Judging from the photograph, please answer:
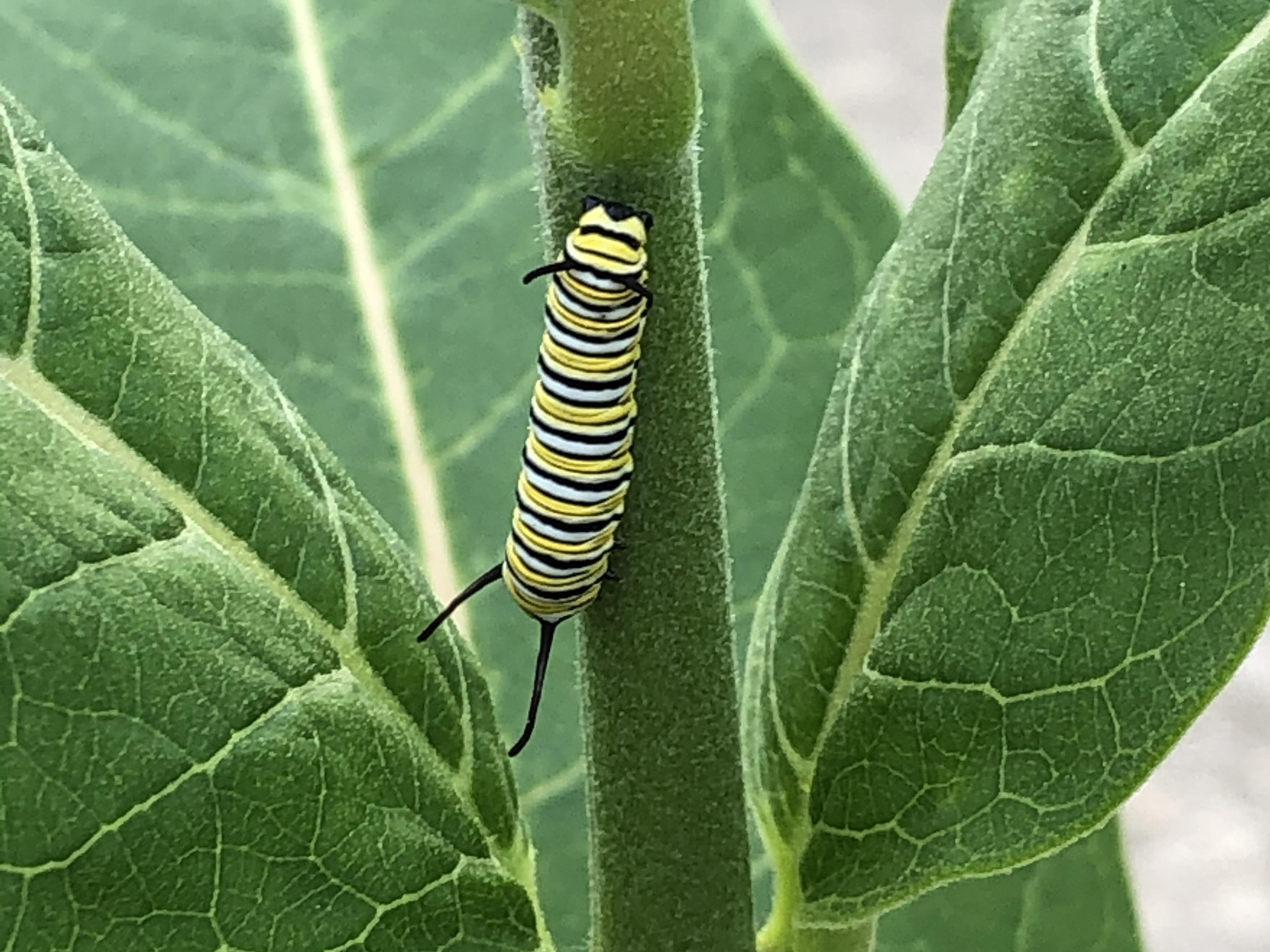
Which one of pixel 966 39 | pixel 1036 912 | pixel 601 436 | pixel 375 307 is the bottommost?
pixel 1036 912

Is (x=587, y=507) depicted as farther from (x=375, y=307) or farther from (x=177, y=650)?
(x=375, y=307)

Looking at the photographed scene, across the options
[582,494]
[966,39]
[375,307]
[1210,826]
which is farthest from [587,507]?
[1210,826]

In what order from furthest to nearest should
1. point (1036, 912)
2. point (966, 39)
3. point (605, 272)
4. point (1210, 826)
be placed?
point (1210, 826)
point (1036, 912)
point (966, 39)
point (605, 272)

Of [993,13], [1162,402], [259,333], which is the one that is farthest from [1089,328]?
[259,333]

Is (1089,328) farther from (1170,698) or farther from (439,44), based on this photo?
(439,44)

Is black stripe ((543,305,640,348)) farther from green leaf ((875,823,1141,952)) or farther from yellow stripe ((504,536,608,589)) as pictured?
green leaf ((875,823,1141,952))

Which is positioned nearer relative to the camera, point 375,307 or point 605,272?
point 605,272
